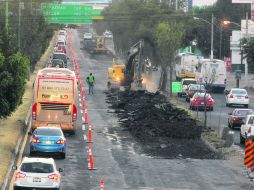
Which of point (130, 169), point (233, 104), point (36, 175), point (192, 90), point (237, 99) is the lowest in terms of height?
point (233, 104)

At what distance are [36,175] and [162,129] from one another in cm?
→ 2298

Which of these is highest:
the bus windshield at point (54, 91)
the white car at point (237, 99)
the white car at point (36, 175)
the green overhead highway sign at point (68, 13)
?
the green overhead highway sign at point (68, 13)

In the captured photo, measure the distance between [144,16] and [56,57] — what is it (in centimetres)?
1334

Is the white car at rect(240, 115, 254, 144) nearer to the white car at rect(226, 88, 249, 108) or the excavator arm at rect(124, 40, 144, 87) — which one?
the white car at rect(226, 88, 249, 108)

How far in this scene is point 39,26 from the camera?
9988cm

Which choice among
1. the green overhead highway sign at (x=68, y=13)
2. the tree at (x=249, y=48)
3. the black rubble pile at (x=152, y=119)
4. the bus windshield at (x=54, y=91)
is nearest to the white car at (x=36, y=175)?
the bus windshield at (x=54, y=91)

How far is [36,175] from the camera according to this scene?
32469mm

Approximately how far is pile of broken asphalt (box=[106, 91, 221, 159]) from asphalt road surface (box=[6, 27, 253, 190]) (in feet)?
3.10

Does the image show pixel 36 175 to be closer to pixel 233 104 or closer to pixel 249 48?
pixel 233 104

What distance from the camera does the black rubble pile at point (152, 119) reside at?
53.9 m

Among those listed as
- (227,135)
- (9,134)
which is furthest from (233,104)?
(9,134)

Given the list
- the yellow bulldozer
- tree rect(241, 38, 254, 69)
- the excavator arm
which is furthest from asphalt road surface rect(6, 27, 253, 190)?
tree rect(241, 38, 254, 69)

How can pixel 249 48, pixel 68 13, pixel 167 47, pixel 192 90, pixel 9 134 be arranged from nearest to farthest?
pixel 9 134
pixel 192 90
pixel 167 47
pixel 249 48
pixel 68 13

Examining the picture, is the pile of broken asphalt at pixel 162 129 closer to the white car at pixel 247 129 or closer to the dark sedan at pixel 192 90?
the white car at pixel 247 129
